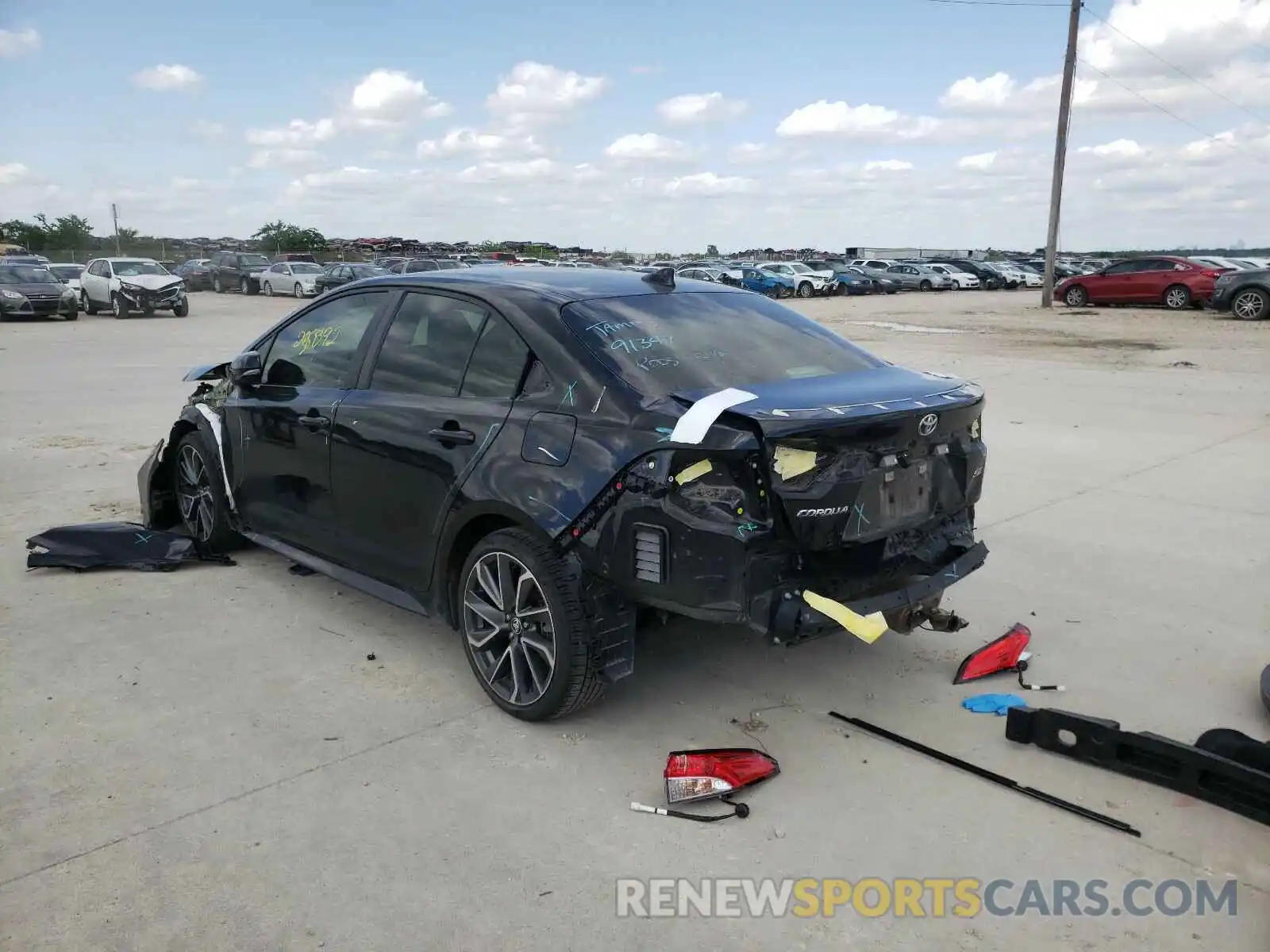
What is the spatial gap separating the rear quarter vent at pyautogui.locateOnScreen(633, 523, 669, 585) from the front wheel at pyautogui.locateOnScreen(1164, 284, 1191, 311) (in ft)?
97.3

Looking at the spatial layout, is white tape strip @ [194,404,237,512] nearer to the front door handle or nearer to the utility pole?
the front door handle

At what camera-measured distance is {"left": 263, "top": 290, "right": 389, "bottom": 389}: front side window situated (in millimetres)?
4668

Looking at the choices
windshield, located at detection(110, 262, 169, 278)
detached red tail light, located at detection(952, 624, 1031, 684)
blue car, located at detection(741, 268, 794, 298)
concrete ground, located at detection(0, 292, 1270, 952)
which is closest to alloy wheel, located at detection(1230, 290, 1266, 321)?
blue car, located at detection(741, 268, 794, 298)

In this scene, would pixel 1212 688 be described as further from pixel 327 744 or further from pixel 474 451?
pixel 327 744

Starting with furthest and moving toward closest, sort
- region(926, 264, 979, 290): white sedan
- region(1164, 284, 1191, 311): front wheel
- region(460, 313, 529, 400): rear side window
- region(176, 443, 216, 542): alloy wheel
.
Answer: region(926, 264, 979, 290): white sedan, region(1164, 284, 1191, 311): front wheel, region(176, 443, 216, 542): alloy wheel, region(460, 313, 529, 400): rear side window

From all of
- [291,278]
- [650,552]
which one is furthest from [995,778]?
[291,278]

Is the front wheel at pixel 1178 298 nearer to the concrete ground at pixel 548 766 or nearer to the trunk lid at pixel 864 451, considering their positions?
the concrete ground at pixel 548 766

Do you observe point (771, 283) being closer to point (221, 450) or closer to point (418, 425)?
point (221, 450)

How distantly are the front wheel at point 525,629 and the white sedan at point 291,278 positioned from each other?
115 ft

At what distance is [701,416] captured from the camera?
3.29 metres

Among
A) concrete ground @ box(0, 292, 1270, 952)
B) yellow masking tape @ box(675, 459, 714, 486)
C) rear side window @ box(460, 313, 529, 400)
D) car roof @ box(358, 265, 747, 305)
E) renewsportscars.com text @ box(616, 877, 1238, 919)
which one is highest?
car roof @ box(358, 265, 747, 305)

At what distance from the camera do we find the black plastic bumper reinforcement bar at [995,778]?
3.18m

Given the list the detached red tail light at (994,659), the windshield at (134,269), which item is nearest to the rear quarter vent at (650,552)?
the detached red tail light at (994,659)

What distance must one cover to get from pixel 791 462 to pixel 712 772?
1074mm
